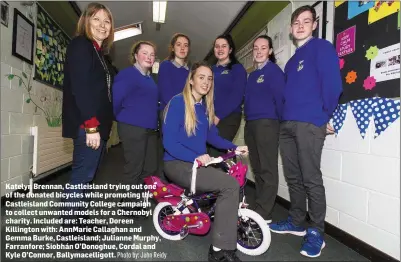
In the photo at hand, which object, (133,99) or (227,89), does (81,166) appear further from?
(227,89)

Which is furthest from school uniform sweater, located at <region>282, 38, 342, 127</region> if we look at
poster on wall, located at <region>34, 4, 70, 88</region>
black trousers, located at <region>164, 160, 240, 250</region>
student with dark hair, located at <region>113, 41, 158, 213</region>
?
poster on wall, located at <region>34, 4, 70, 88</region>

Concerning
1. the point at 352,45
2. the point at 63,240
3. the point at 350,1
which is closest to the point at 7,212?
the point at 63,240

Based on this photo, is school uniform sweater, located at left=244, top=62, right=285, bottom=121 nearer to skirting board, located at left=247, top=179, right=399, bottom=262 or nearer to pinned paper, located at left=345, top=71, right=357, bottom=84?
pinned paper, located at left=345, top=71, right=357, bottom=84

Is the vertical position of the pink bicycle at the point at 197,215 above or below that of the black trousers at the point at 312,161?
below

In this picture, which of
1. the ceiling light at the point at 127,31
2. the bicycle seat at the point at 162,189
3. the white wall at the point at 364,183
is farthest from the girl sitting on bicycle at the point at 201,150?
the ceiling light at the point at 127,31

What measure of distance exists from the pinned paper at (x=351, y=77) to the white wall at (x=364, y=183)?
219mm

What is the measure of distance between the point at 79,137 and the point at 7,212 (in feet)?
4.16

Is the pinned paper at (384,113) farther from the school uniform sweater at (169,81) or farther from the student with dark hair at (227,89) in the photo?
the school uniform sweater at (169,81)

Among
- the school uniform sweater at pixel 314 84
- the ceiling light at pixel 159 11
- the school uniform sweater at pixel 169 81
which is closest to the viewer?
the school uniform sweater at pixel 314 84

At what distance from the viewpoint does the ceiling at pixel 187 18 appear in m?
3.49

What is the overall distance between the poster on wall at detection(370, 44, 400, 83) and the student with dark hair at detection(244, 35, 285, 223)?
613 millimetres

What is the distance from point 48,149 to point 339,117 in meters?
3.28

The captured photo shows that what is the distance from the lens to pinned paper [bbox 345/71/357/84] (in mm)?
1873

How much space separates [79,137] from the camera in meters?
1.58
